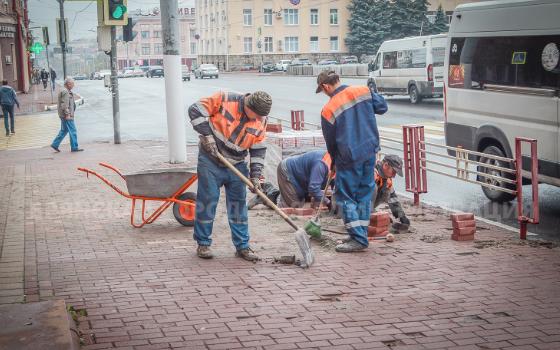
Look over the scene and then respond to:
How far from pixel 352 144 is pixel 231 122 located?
1.22m

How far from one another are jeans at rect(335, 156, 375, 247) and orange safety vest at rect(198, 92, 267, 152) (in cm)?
103

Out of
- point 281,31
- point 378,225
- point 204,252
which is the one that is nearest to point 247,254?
point 204,252

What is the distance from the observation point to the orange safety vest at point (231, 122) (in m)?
7.45

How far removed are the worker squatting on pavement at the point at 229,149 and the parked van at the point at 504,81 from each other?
13.1ft

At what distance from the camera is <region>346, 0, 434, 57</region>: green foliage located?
Result: 68438 mm

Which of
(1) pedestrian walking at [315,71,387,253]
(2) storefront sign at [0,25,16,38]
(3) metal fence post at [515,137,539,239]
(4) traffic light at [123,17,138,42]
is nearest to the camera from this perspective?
(1) pedestrian walking at [315,71,387,253]

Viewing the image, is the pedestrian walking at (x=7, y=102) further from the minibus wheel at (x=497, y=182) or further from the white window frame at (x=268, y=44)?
the white window frame at (x=268, y=44)

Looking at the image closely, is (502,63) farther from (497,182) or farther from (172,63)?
(172,63)

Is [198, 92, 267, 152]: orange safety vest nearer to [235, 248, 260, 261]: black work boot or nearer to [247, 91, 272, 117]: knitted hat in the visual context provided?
[247, 91, 272, 117]: knitted hat

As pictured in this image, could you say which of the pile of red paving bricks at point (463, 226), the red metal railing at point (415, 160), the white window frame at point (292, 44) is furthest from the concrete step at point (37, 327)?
the white window frame at point (292, 44)

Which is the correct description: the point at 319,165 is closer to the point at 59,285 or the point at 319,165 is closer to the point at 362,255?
the point at 362,255

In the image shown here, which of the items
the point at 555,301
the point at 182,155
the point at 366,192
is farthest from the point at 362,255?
the point at 182,155

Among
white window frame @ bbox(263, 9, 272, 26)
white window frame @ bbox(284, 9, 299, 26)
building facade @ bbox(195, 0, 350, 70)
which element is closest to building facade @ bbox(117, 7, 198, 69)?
building facade @ bbox(195, 0, 350, 70)

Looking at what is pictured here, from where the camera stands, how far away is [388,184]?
8.95 meters
